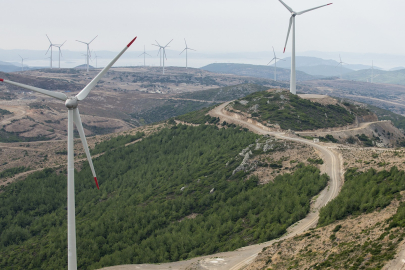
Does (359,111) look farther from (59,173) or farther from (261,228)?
(59,173)

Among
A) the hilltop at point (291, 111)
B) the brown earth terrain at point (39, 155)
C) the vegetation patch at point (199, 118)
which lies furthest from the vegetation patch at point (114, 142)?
the hilltop at point (291, 111)

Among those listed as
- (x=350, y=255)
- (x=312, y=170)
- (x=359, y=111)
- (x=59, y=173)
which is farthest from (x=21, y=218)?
(x=359, y=111)

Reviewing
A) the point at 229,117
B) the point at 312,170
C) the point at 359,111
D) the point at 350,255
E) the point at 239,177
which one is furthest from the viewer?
the point at 359,111

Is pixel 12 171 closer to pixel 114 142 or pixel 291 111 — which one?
pixel 114 142

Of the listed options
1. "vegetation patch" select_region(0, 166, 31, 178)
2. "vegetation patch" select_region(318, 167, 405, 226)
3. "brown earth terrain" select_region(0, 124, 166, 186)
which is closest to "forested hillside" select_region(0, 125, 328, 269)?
"brown earth terrain" select_region(0, 124, 166, 186)

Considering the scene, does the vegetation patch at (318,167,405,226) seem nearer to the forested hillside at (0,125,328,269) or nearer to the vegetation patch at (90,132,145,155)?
the forested hillside at (0,125,328,269)

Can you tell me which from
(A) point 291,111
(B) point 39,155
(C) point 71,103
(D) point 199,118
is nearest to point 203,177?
(A) point 291,111
